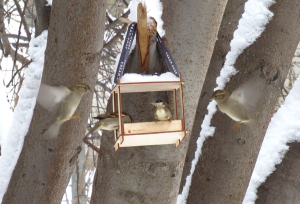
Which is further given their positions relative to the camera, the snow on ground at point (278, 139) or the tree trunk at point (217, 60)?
the tree trunk at point (217, 60)

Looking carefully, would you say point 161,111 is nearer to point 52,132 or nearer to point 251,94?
point 52,132

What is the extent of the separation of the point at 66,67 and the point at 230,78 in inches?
41.9

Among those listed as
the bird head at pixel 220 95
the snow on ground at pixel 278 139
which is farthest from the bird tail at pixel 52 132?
the snow on ground at pixel 278 139

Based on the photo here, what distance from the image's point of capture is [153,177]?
1813 millimetres

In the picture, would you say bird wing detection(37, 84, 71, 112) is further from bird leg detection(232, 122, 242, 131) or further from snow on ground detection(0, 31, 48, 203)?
bird leg detection(232, 122, 242, 131)

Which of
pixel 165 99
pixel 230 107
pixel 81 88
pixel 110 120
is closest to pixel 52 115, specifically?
pixel 81 88

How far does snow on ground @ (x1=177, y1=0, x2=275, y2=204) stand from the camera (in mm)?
2398

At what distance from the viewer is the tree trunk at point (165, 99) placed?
5.97 ft

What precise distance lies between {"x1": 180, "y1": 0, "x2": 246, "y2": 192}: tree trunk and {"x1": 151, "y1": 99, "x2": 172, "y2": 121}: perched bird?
3.45 feet

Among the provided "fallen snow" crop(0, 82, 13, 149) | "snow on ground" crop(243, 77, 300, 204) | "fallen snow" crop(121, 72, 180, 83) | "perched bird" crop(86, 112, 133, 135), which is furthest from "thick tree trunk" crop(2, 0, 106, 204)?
"snow on ground" crop(243, 77, 300, 204)

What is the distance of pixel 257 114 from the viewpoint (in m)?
2.28

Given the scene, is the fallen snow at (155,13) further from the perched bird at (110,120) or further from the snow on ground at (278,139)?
the snow on ground at (278,139)

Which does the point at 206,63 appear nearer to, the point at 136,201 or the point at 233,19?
the point at 136,201

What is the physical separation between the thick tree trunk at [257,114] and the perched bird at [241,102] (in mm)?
39
